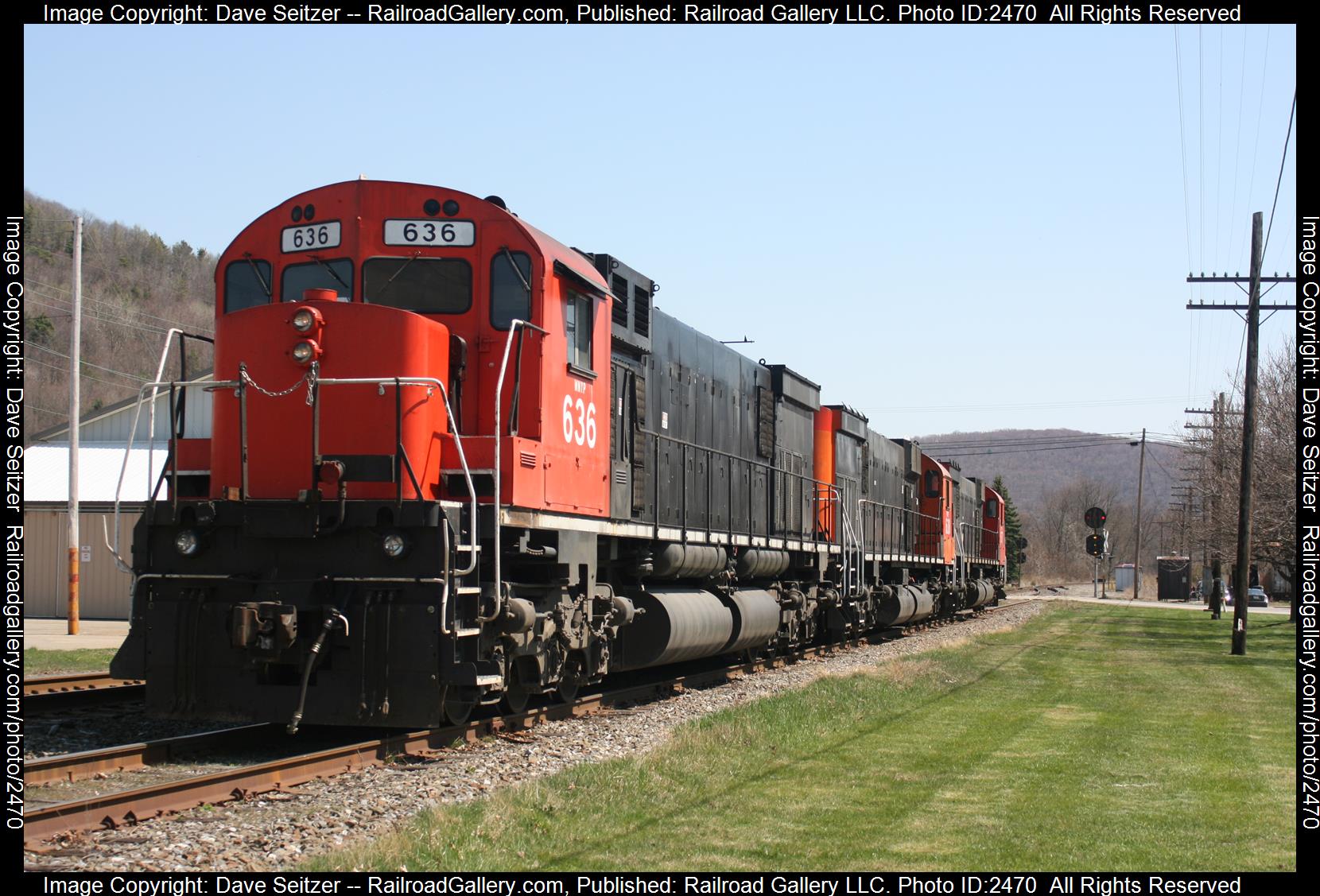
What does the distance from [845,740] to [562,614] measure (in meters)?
2.59

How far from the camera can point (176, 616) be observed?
30.0 ft

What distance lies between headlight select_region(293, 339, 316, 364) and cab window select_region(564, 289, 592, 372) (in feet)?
7.86

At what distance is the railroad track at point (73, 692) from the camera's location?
36.7ft

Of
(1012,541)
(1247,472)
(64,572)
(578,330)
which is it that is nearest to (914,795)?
(578,330)

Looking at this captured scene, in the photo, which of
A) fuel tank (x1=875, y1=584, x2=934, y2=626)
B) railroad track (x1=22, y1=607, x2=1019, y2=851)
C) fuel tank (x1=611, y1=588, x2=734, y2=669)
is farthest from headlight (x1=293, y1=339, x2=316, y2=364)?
fuel tank (x1=875, y1=584, x2=934, y2=626)

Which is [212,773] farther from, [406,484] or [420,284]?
[420,284]

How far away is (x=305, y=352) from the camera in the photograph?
9.13 m

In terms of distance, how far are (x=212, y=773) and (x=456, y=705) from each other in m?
2.15

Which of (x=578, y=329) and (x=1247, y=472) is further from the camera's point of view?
(x=1247, y=472)

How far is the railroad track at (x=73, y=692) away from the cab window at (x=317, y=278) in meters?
3.43

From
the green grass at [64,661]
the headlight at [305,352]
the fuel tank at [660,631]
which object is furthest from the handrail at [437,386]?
the green grass at [64,661]

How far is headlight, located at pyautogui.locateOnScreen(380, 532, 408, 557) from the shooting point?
8.81 meters

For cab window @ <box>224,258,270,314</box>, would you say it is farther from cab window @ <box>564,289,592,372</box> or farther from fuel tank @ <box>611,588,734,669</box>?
fuel tank @ <box>611,588,734,669</box>
